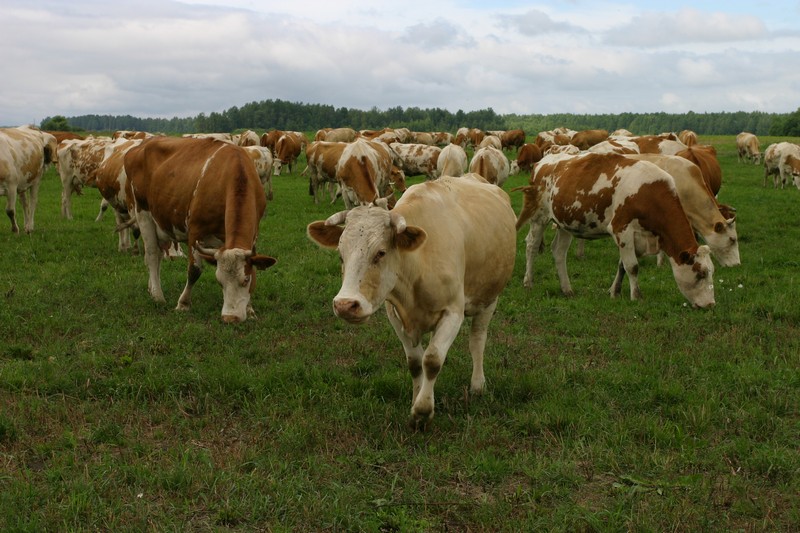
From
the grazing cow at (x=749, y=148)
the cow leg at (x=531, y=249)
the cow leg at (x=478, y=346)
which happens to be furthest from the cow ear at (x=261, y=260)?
the grazing cow at (x=749, y=148)

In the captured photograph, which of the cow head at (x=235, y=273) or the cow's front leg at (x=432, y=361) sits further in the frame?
the cow head at (x=235, y=273)

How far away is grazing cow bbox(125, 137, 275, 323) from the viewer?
27.4ft

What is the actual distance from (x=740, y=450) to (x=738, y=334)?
3389 millimetres

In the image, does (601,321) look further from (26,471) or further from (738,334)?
(26,471)

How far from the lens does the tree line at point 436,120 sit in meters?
111

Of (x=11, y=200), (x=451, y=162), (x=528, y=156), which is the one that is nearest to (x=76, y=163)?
(x=11, y=200)

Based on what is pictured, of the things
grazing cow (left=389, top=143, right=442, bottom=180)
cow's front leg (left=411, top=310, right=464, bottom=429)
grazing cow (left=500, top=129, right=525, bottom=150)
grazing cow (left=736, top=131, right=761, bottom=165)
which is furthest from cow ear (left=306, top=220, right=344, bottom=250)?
grazing cow (left=500, top=129, right=525, bottom=150)

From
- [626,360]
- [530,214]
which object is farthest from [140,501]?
[530,214]

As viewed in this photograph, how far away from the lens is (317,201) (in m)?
23.0

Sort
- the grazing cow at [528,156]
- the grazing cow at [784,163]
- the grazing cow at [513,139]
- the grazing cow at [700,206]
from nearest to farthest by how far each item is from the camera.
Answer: the grazing cow at [700,206], the grazing cow at [784,163], the grazing cow at [528,156], the grazing cow at [513,139]

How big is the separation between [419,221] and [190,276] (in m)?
4.76

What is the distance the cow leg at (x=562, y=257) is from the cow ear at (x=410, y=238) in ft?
20.7

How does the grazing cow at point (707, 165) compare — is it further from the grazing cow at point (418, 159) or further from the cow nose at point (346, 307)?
the grazing cow at point (418, 159)

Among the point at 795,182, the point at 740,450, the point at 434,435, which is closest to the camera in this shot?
the point at 740,450
